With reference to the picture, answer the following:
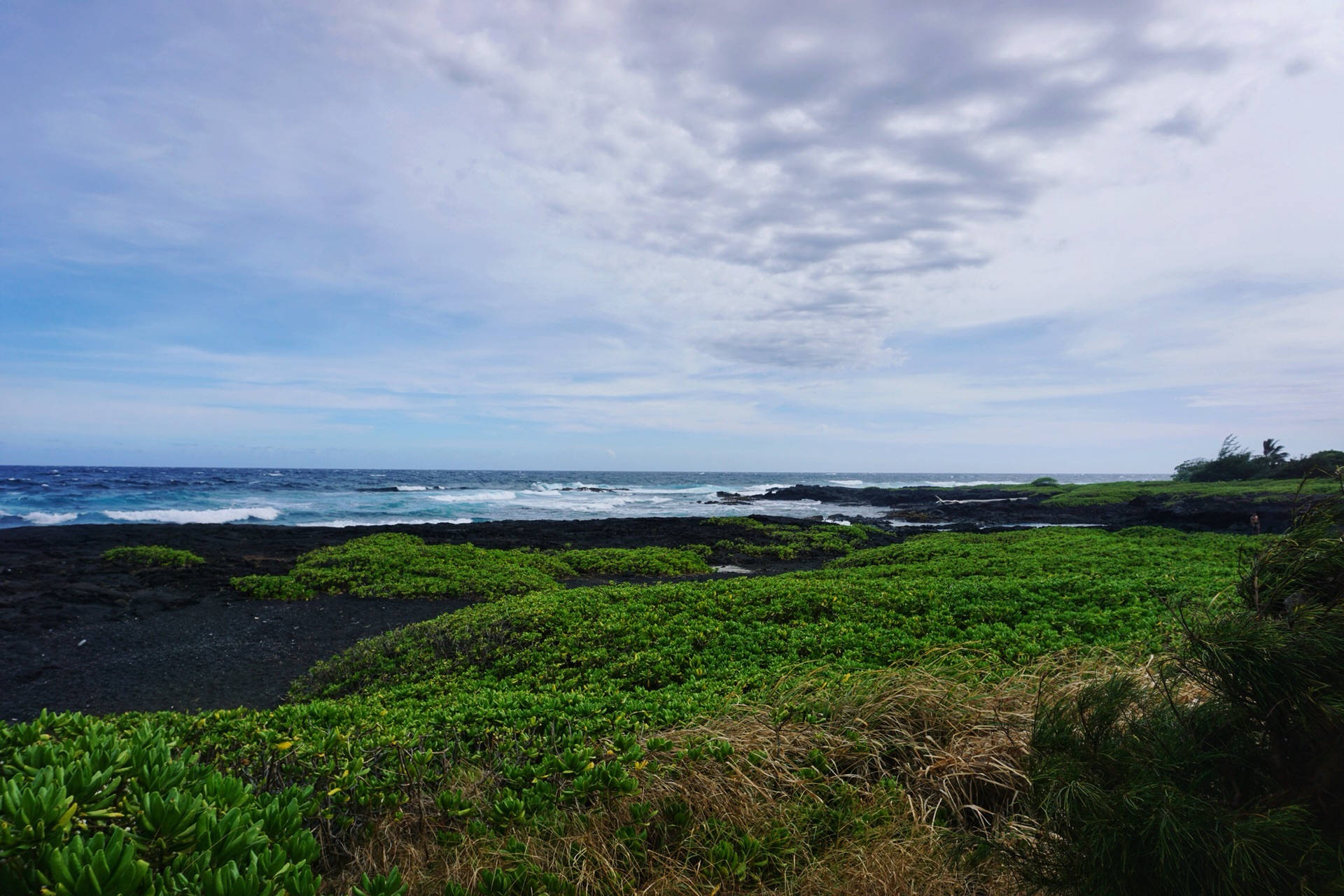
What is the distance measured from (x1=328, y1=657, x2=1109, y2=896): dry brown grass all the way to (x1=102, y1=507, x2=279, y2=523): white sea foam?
33852 millimetres

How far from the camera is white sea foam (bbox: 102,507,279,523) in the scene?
30.1 m

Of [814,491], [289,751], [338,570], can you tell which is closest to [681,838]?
[289,751]

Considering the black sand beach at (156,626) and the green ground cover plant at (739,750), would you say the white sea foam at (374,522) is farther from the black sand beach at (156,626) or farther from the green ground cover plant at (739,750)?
the green ground cover plant at (739,750)

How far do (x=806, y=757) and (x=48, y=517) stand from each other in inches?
1491

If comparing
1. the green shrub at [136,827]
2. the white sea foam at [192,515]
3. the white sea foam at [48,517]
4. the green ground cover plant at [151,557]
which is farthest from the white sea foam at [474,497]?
the green shrub at [136,827]

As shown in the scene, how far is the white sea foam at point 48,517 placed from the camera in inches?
1120

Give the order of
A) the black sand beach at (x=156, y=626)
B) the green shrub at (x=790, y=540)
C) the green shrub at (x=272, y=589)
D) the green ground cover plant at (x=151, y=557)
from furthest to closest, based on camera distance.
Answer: the green shrub at (x=790, y=540), the green ground cover plant at (x=151, y=557), the green shrub at (x=272, y=589), the black sand beach at (x=156, y=626)

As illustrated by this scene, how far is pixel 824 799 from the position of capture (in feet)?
12.0

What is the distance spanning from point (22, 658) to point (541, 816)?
9.94 meters

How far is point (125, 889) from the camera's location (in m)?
1.64

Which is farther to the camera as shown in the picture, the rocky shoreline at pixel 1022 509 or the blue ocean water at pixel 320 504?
the blue ocean water at pixel 320 504

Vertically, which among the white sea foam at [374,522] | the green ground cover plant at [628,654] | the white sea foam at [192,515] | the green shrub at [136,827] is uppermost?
the green shrub at [136,827]

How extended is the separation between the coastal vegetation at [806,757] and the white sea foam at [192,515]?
29.3 m

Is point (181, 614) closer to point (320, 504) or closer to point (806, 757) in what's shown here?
point (806, 757)
